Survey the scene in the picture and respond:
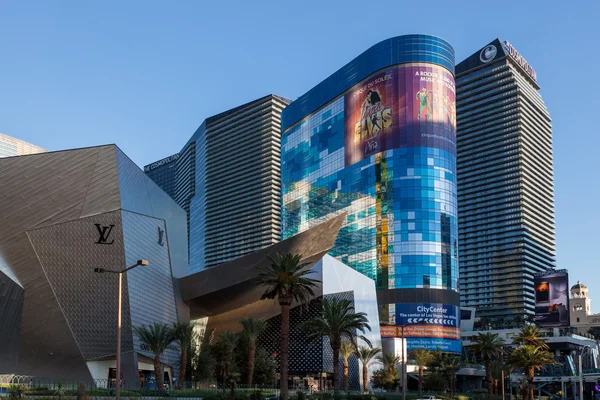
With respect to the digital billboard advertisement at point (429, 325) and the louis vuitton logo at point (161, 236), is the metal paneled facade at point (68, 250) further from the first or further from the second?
the digital billboard advertisement at point (429, 325)

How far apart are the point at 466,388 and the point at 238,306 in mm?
72650

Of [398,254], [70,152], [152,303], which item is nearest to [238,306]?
[152,303]

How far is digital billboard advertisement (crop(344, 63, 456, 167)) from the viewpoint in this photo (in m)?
127

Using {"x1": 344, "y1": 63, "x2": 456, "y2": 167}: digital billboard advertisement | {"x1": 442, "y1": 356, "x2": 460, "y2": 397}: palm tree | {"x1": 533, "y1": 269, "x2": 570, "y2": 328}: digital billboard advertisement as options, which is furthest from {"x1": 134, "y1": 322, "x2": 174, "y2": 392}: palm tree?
{"x1": 533, "y1": 269, "x2": 570, "y2": 328}: digital billboard advertisement

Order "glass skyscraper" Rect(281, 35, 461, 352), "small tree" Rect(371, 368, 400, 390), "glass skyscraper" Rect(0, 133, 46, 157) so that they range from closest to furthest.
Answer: "small tree" Rect(371, 368, 400, 390) < "glass skyscraper" Rect(0, 133, 46, 157) < "glass skyscraper" Rect(281, 35, 461, 352)

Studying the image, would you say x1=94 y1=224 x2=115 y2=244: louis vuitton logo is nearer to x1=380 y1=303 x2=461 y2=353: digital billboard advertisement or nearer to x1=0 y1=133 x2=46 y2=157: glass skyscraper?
x1=0 y1=133 x2=46 y2=157: glass skyscraper

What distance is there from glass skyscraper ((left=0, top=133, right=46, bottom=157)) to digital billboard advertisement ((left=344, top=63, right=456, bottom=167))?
202ft

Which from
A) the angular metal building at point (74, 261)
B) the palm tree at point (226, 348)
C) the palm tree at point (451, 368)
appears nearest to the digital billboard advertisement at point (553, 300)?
the palm tree at point (451, 368)

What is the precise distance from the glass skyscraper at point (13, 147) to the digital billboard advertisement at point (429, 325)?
226 ft

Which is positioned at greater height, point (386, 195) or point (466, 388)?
point (386, 195)

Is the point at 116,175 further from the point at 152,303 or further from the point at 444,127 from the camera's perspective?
the point at 444,127

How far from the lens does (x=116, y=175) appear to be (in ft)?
196

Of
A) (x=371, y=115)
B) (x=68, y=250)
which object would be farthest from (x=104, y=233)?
(x=371, y=115)

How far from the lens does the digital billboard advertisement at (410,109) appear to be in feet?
417
